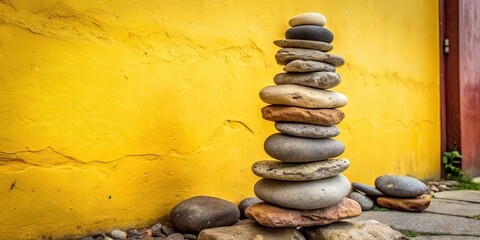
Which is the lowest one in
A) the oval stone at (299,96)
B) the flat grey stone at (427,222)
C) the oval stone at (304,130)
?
the flat grey stone at (427,222)

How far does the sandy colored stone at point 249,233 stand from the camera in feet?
6.27

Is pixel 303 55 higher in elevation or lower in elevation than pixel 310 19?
lower

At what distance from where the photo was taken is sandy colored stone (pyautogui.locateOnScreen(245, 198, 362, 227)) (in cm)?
197

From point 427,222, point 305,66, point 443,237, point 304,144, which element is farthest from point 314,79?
point 427,222

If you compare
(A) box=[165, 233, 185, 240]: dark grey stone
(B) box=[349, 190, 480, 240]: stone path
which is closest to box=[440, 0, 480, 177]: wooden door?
(B) box=[349, 190, 480, 240]: stone path

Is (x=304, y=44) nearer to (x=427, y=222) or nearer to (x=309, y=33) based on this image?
(x=309, y=33)

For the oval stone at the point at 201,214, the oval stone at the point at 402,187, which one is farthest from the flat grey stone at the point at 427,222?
the oval stone at the point at 201,214

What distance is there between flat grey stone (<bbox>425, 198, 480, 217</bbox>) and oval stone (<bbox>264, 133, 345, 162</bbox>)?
1.42 metres

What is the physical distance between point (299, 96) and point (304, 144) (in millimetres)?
253

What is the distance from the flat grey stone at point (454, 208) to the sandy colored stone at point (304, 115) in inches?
57.8

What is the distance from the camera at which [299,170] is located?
6.74 ft

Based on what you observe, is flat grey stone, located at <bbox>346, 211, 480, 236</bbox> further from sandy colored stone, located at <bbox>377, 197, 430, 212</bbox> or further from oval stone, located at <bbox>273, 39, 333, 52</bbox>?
oval stone, located at <bbox>273, 39, 333, 52</bbox>

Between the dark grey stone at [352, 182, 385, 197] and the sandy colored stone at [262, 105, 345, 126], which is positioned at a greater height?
the sandy colored stone at [262, 105, 345, 126]

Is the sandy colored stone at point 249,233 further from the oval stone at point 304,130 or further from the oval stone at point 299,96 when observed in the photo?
the oval stone at point 299,96
